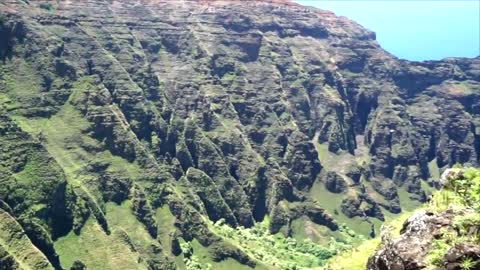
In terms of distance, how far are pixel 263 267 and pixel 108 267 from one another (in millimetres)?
49112

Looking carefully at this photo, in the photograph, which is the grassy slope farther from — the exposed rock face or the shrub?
the exposed rock face

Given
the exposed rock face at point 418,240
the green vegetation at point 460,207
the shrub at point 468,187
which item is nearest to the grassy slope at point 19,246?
the green vegetation at point 460,207

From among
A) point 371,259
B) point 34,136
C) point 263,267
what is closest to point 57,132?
point 34,136

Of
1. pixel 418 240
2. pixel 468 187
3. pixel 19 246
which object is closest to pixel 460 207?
pixel 418 240

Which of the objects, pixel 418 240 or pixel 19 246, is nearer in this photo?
pixel 418 240

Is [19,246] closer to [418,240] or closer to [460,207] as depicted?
[418,240]

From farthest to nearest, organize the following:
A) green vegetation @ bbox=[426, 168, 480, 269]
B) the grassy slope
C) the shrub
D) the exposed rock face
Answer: the grassy slope < the shrub < the exposed rock face < green vegetation @ bbox=[426, 168, 480, 269]

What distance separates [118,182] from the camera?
198m

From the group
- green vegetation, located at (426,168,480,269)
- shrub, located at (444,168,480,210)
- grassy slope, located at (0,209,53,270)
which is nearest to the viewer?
green vegetation, located at (426,168,480,269)

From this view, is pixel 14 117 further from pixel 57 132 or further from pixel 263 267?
pixel 263 267

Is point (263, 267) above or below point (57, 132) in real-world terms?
below

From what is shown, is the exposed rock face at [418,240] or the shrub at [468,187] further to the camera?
the shrub at [468,187]

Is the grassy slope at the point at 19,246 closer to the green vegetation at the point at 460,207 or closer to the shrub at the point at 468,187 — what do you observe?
the green vegetation at the point at 460,207

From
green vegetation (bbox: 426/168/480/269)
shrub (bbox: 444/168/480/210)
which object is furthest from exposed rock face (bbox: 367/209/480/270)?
shrub (bbox: 444/168/480/210)
